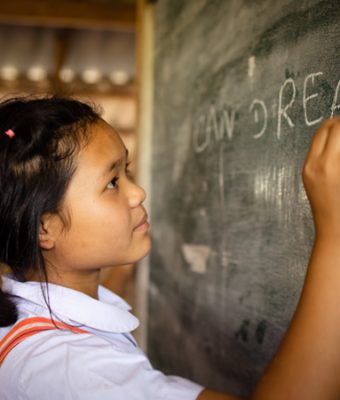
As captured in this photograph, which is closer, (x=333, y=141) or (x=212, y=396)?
(x=333, y=141)

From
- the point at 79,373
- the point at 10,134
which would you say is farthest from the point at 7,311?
the point at 10,134

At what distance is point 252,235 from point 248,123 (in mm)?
228

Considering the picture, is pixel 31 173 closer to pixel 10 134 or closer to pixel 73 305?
pixel 10 134

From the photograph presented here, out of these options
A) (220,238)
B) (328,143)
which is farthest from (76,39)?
(328,143)

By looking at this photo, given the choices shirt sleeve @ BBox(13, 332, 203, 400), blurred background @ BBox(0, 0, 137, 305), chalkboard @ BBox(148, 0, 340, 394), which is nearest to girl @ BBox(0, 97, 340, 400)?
shirt sleeve @ BBox(13, 332, 203, 400)

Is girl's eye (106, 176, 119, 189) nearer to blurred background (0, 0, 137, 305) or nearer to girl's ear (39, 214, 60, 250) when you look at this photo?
girl's ear (39, 214, 60, 250)

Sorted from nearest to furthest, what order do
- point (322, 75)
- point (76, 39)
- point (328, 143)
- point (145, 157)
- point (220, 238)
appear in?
point (328, 143)
point (322, 75)
point (220, 238)
point (145, 157)
point (76, 39)

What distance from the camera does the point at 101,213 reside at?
34.7 inches

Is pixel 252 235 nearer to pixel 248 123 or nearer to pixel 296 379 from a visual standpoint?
pixel 248 123

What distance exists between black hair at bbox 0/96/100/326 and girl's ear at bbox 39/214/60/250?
1 cm

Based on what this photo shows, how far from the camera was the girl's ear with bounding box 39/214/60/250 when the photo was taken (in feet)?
2.95

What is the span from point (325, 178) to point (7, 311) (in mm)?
603

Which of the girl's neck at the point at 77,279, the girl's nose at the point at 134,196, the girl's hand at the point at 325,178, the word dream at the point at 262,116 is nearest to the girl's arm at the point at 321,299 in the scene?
the girl's hand at the point at 325,178

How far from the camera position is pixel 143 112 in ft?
6.26
